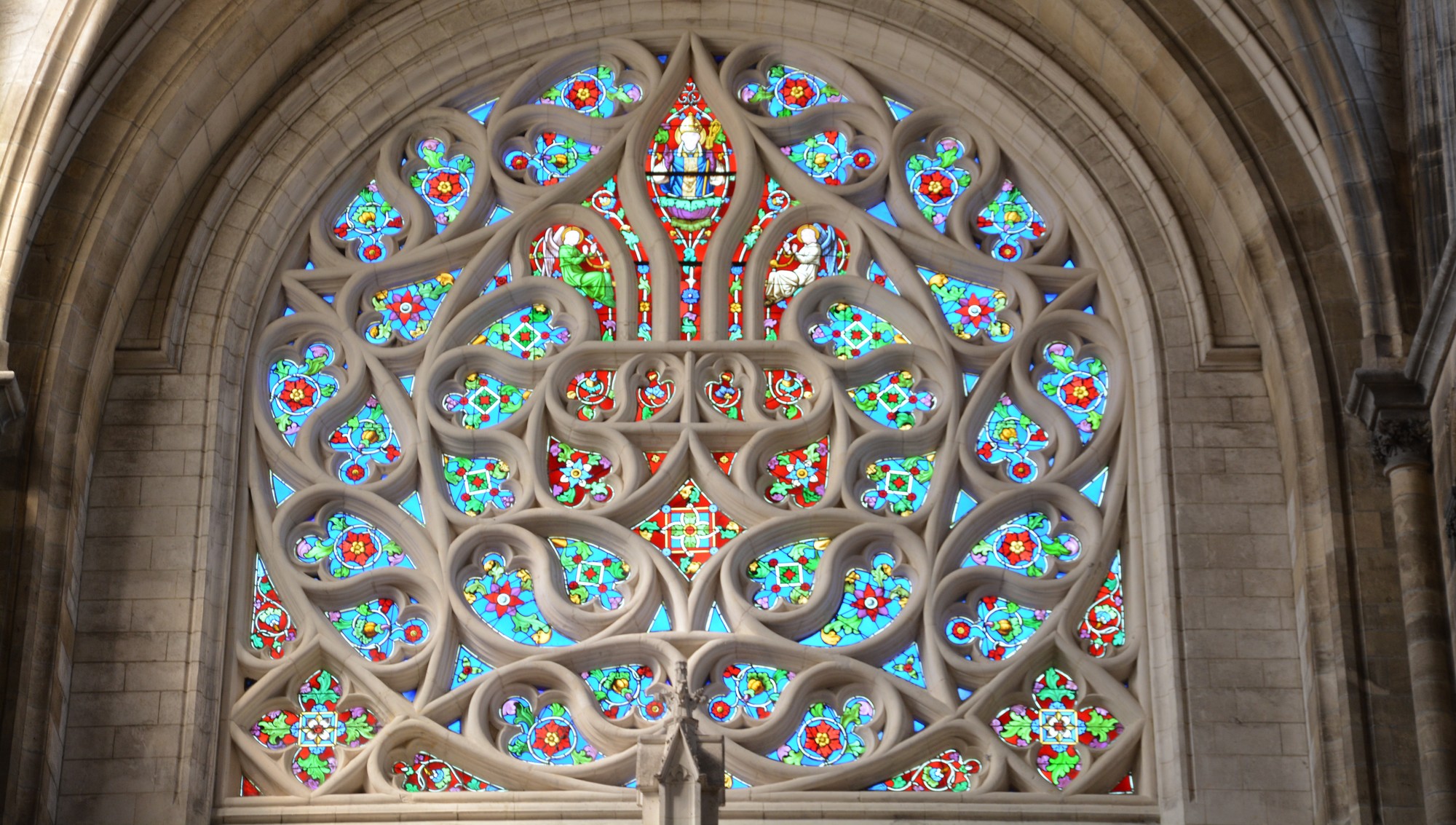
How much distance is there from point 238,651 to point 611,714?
72.3 inches

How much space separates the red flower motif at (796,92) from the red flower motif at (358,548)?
3.45 meters

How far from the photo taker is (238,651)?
520 inches

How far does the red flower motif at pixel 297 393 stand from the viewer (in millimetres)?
14086

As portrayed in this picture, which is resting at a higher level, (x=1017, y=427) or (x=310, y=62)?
(x=310, y=62)

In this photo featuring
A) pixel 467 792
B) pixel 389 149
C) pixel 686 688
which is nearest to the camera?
pixel 686 688

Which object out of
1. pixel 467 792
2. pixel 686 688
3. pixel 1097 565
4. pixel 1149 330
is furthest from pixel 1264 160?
pixel 467 792

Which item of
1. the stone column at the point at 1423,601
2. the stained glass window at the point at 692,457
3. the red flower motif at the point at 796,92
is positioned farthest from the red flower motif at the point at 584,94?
the stone column at the point at 1423,601

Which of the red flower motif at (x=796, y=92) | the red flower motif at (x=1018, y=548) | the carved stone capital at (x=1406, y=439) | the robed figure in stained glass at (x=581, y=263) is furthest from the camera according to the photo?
the red flower motif at (x=796, y=92)

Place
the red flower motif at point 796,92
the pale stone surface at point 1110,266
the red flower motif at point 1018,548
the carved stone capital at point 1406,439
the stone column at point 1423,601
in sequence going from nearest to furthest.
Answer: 1. the stone column at point 1423,601
2. the carved stone capital at point 1406,439
3. the pale stone surface at point 1110,266
4. the red flower motif at point 1018,548
5. the red flower motif at point 796,92

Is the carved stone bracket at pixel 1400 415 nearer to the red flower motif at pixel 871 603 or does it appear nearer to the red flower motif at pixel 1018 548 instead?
the red flower motif at pixel 1018 548

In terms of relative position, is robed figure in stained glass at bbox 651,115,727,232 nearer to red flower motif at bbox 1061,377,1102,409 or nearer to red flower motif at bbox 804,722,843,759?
red flower motif at bbox 1061,377,1102,409

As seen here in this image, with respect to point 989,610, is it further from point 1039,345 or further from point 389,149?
point 389,149

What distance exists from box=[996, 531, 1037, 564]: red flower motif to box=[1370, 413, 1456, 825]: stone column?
1867 mm

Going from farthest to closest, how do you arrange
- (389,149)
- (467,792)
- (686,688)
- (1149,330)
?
(389,149) → (1149,330) → (467,792) → (686,688)
